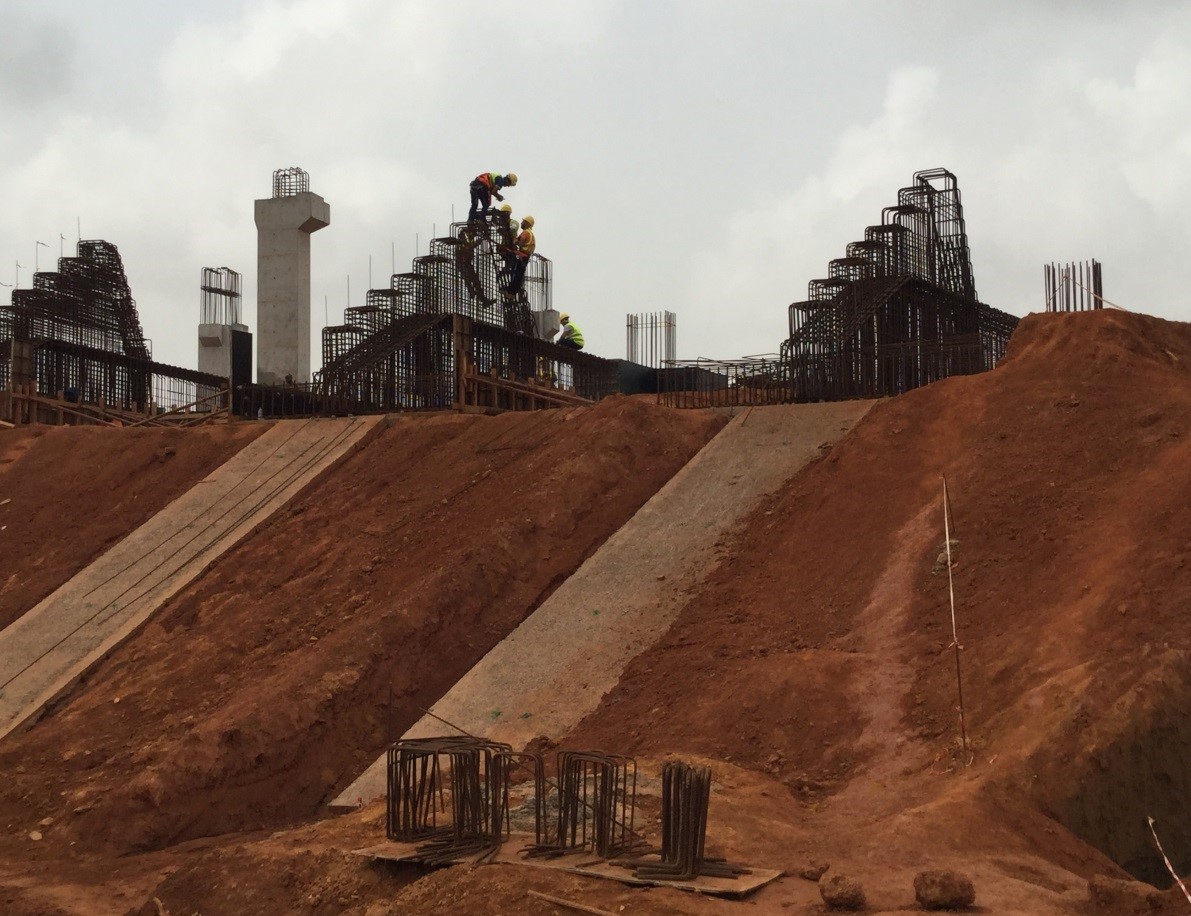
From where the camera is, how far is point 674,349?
37906mm

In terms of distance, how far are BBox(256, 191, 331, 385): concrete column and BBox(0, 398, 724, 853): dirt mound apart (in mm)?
12874

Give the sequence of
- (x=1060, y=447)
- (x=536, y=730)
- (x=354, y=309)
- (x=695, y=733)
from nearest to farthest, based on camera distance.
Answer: (x=695, y=733) < (x=536, y=730) < (x=1060, y=447) < (x=354, y=309)

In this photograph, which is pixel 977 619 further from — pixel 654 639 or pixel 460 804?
pixel 460 804

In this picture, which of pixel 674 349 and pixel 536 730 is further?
pixel 674 349

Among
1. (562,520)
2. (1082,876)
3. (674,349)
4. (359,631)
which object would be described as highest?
(674,349)

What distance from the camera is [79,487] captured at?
27328 millimetres

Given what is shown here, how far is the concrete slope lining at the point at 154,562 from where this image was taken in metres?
20.0

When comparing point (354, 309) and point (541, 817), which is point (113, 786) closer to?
point (541, 817)

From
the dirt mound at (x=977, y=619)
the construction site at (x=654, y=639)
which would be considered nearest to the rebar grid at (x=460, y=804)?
the construction site at (x=654, y=639)

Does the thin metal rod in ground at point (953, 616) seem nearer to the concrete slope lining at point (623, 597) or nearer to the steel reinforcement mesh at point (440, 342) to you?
the concrete slope lining at point (623, 597)

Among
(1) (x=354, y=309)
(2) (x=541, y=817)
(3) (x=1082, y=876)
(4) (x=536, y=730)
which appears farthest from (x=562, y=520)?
(1) (x=354, y=309)

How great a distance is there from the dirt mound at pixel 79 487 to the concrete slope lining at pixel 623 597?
945 cm

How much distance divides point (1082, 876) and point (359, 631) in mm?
9599

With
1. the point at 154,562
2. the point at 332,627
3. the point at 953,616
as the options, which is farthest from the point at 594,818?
the point at 154,562
